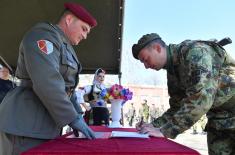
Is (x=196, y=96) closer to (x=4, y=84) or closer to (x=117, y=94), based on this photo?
(x=117, y=94)

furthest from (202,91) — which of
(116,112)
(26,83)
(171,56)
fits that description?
(116,112)

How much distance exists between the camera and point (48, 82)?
1.49m

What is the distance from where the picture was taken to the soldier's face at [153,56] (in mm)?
1848

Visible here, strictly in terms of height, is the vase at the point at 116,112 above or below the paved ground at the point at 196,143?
above

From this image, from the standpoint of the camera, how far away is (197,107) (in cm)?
160

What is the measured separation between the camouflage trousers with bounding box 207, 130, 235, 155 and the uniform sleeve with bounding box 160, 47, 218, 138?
1.26 feet

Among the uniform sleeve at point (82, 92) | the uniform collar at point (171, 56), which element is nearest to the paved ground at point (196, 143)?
the uniform sleeve at point (82, 92)

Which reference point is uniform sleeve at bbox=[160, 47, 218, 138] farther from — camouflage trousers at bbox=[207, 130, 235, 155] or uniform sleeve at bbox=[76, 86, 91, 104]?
uniform sleeve at bbox=[76, 86, 91, 104]

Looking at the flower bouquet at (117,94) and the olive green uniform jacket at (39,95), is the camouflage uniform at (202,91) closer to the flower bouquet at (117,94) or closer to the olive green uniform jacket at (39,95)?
the olive green uniform jacket at (39,95)

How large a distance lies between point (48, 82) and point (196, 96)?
2.06 ft

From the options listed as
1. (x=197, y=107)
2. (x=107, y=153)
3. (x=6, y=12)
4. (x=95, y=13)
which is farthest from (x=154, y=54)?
(x=6, y=12)

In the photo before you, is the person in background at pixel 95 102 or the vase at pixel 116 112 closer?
the vase at pixel 116 112

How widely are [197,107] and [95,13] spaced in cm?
251

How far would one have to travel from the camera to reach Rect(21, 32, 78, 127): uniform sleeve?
4.89 ft
